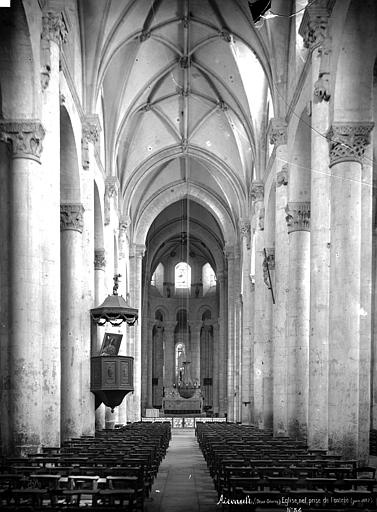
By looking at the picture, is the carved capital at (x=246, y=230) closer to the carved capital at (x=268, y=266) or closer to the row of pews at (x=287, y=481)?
the carved capital at (x=268, y=266)

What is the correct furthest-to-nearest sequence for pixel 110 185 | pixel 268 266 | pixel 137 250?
1. pixel 137 250
2. pixel 110 185
3. pixel 268 266

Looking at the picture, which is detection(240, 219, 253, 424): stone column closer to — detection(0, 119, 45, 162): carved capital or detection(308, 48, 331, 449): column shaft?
detection(308, 48, 331, 449): column shaft

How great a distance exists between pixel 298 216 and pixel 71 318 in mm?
8273

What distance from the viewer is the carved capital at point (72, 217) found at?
25.7m

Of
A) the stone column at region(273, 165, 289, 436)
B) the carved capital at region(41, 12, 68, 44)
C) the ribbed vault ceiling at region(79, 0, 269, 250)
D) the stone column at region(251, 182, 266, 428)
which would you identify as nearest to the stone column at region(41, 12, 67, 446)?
the carved capital at region(41, 12, 68, 44)

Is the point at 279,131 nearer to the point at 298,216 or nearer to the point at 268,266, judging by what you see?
the point at 298,216

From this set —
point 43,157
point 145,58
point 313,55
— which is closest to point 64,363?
point 43,157

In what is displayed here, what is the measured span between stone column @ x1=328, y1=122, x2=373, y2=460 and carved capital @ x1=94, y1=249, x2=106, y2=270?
1750 centimetres

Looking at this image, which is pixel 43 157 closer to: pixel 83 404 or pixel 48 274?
pixel 48 274

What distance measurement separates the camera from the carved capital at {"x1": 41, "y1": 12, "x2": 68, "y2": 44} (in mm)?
19312

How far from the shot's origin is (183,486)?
1725 centimetres

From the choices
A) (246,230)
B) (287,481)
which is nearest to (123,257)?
(246,230)

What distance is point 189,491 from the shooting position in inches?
642

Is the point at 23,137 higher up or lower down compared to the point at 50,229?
higher up
